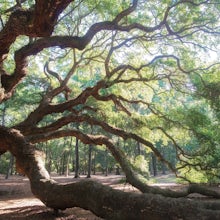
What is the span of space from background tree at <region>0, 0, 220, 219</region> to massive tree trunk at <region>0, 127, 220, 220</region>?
2 centimetres

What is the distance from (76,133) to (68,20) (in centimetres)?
535

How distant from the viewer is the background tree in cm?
502

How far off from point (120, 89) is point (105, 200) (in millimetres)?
10500

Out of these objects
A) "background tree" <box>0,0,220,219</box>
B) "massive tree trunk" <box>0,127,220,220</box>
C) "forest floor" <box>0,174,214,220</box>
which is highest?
"background tree" <box>0,0,220,219</box>

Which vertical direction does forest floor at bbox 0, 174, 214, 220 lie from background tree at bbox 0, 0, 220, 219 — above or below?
below

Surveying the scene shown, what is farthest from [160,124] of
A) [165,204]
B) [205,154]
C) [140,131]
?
[165,204]

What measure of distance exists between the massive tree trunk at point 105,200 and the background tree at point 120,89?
0.02 meters

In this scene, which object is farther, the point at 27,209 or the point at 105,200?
the point at 27,209

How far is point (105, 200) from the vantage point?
4.70 meters

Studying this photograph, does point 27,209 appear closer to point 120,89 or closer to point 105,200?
point 105,200

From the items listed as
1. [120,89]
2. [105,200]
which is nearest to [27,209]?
[105,200]

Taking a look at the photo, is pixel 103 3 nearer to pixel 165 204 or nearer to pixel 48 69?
pixel 48 69

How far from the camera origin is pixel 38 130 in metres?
11.1

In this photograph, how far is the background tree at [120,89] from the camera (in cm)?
502
